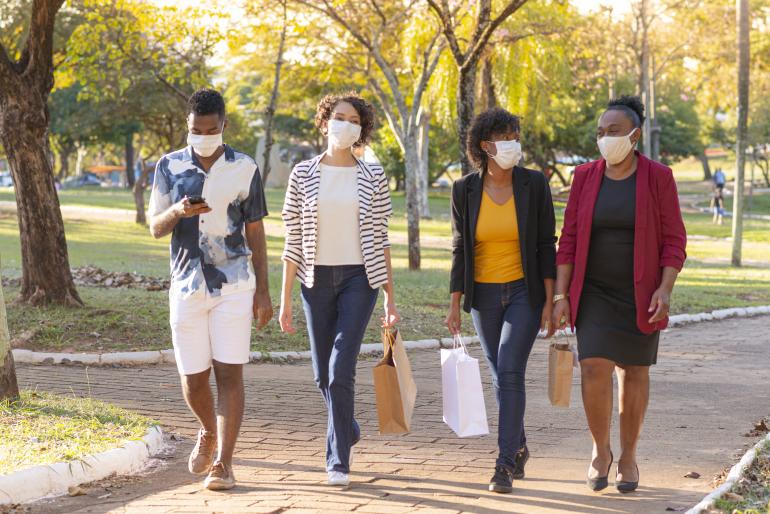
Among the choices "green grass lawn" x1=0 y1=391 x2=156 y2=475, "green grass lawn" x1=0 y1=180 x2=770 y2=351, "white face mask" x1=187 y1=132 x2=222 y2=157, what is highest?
"white face mask" x1=187 y1=132 x2=222 y2=157

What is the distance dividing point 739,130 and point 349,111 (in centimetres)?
1914

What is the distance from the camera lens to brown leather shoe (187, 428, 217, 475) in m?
6.32

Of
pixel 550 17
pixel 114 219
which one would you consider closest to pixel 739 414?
pixel 550 17

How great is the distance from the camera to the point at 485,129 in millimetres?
6469

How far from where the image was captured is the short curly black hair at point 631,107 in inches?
243

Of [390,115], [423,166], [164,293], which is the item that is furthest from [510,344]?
[423,166]

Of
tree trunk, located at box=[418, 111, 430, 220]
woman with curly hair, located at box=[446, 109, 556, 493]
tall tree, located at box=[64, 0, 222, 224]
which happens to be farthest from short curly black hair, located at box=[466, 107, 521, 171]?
tree trunk, located at box=[418, 111, 430, 220]

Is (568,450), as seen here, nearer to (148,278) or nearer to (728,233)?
(148,278)

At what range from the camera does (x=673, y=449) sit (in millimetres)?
7293

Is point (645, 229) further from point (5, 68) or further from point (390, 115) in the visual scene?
point (390, 115)

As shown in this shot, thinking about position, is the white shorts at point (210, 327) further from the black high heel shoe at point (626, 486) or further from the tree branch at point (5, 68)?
the tree branch at point (5, 68)

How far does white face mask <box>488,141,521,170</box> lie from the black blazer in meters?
0.08

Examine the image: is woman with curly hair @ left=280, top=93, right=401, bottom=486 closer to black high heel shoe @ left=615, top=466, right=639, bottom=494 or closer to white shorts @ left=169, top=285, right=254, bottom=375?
white shorts @ left=169, top=285, right=254, bottom=375

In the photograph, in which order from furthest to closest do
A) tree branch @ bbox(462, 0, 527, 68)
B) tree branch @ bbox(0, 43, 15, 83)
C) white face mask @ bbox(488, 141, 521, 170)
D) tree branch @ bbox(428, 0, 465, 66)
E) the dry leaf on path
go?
tree branch @ bbox(428, 0, 465, 66)
tree branch @ bbox(462, 0, 527, 68)
tree branch @ bbox(0, 43, 15, 83)
white face mask @ bbox(488, 141, 521, 170)
the dry leaf on path
